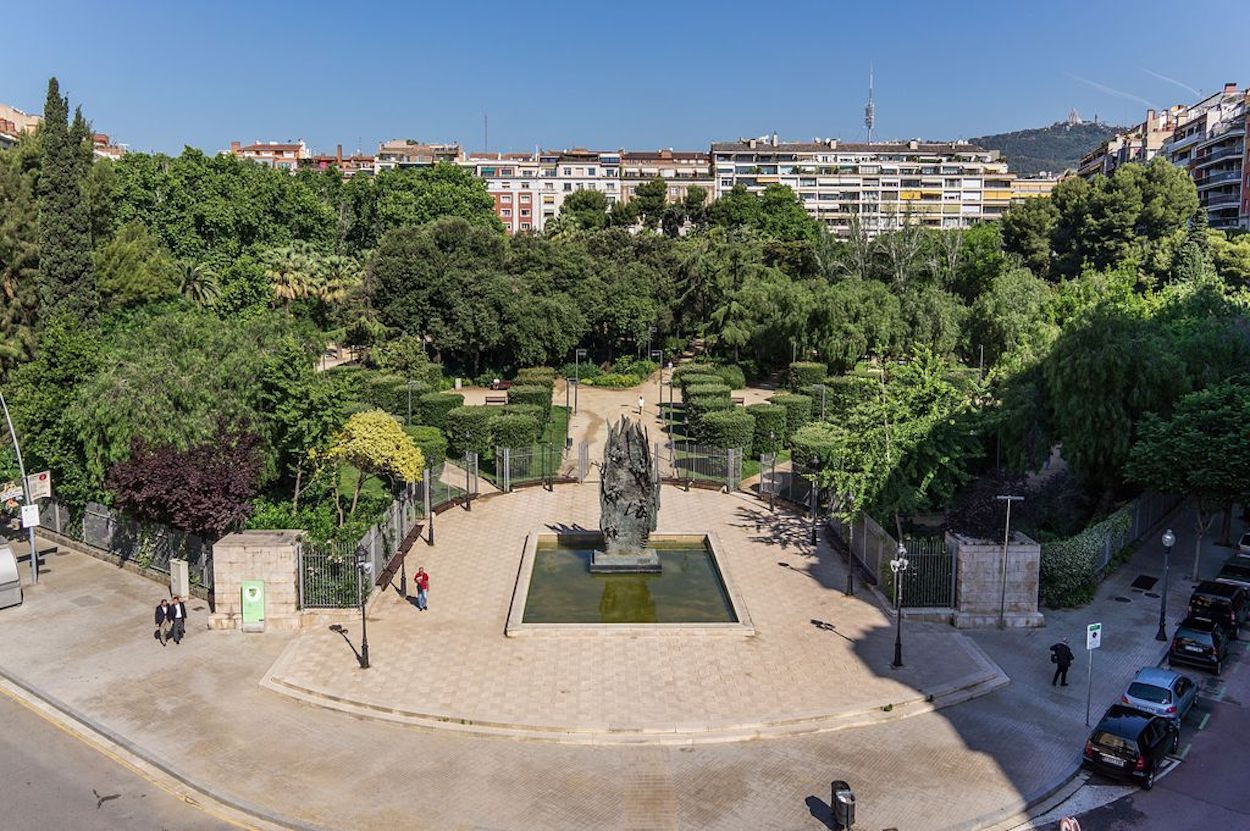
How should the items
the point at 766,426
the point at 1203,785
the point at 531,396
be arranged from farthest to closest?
the point at 531,396 < the point at 766,426 < the point at 1203,785

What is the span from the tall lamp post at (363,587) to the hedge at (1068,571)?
55.2 feet

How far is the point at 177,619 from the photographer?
22.4 m

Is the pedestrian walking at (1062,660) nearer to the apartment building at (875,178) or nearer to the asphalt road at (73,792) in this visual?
the asphalt road at (73,792)

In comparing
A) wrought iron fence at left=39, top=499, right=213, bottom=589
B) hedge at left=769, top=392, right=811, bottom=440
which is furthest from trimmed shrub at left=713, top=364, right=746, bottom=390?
wrought iron fence at left=39, top=499, right=213, bottom=589

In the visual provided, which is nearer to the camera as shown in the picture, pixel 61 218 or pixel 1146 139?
pixel 61 218

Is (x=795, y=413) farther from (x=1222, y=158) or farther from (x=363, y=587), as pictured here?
(x=1222, y=158)

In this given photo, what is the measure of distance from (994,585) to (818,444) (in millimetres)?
9522

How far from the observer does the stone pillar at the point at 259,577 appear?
23016mm

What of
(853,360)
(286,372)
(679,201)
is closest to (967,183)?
(679,201)

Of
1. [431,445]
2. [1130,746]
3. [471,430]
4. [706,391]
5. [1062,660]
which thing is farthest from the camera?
[706,391]

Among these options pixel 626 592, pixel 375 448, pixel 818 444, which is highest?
pixel 375 448

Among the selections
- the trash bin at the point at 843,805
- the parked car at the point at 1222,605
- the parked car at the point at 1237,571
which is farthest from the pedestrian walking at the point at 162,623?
the parked car at the point at 1237,571

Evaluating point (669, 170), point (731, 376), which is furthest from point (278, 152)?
point (731, 376)

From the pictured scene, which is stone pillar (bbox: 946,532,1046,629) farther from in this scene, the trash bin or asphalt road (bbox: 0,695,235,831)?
asphalt road (bbox: 0,695,235,831)
